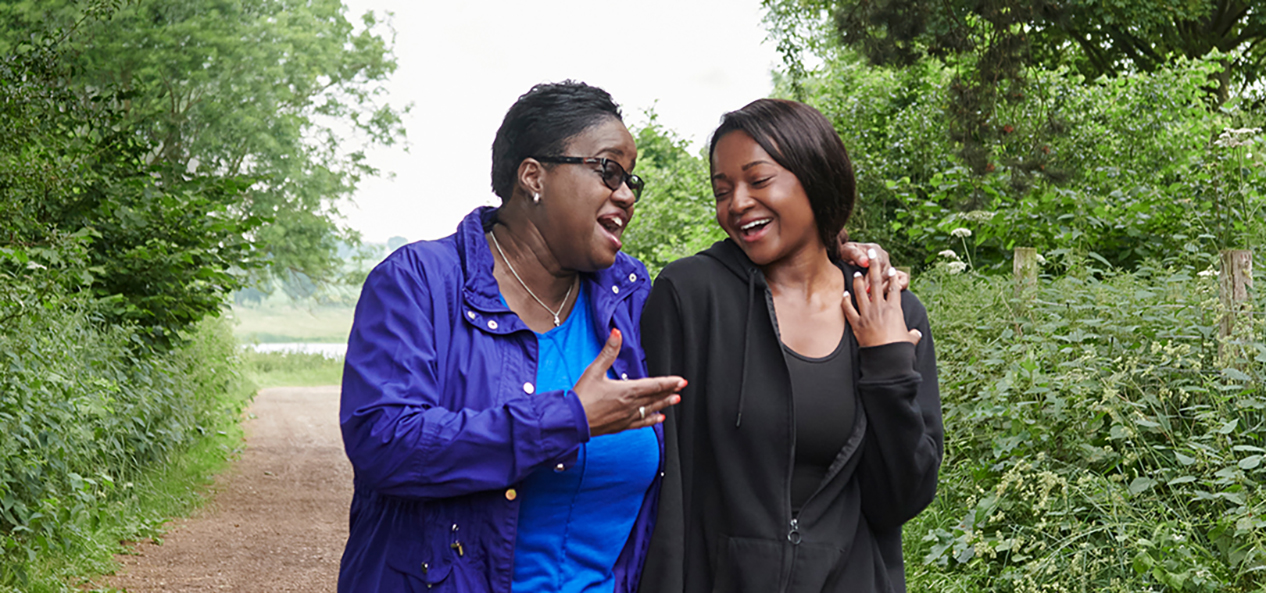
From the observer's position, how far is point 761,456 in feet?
6.81

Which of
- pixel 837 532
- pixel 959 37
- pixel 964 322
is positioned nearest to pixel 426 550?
pixel 837 532

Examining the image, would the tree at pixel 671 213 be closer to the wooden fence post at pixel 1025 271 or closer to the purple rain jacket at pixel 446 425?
the wooden fence post at pixel 1025 271

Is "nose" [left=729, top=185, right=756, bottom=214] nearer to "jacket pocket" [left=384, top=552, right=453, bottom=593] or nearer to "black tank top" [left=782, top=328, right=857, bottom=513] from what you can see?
"black tank top" [left=782, top=328, right=857, bottom=513]

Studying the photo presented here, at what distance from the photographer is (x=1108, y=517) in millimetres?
4539

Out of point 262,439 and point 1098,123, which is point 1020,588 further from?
point 262,439

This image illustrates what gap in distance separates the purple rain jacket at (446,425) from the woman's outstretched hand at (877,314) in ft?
1.58

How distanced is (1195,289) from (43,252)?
6717mm

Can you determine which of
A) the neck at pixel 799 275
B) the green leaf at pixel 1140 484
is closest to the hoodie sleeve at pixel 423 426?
the neck at pixel 799 275

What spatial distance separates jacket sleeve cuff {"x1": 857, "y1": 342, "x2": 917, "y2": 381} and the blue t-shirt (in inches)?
18.8

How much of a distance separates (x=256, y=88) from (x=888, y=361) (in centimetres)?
1866

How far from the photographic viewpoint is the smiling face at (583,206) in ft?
6.93

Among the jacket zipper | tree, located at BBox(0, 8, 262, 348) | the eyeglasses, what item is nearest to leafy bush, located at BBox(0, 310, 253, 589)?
tree, located at BBox(0, 8, 262, 348)

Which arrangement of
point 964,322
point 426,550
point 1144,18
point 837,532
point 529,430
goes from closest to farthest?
point 529,430
point 426,550
point 837,532
point 964,322
point 1144,18

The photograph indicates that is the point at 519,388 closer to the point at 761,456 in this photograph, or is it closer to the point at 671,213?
the point at 761,456
